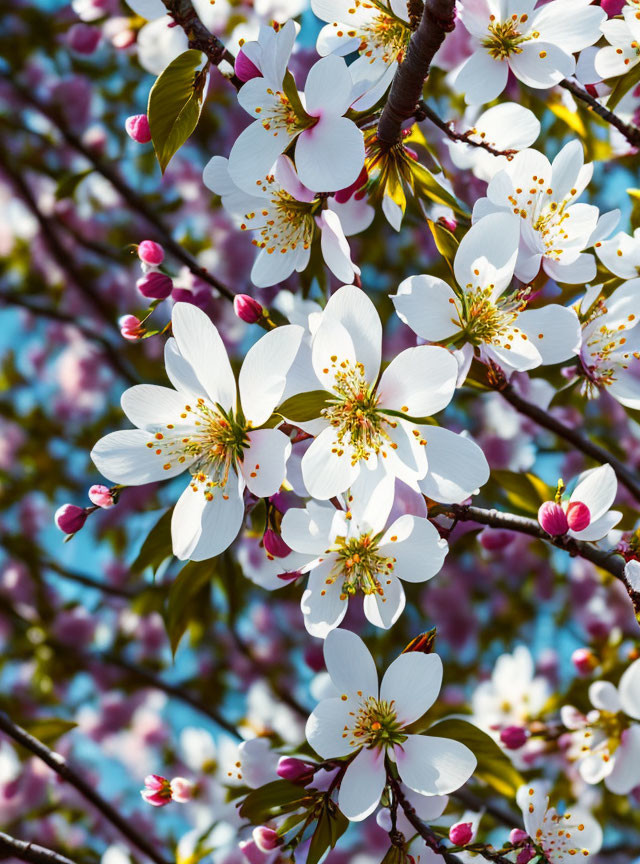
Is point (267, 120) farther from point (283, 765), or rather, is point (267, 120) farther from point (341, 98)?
point (283, 765)

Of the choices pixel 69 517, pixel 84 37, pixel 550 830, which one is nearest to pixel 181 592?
pixel 69 517

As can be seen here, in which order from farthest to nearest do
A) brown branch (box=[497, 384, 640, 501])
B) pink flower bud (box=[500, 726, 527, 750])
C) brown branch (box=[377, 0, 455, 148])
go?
pink flower bud (box=[500, 726, 527, 750]) → brown branch (box=[497, 384, 640, 501]) → brown branch (box=[377, 0, 455, 148])

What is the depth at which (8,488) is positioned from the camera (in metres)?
2.99

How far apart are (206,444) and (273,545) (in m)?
0.13

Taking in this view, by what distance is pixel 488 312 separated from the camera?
89cm

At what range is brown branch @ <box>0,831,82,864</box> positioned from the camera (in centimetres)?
89

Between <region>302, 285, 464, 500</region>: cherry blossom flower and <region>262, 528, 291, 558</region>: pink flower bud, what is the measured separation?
0.33 feet

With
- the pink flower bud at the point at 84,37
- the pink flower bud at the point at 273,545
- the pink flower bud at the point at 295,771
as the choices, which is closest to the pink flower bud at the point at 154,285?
the pink flower bud at the point at 273,545

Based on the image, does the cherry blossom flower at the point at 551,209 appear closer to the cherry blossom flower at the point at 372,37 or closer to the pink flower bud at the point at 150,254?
the cherry blossom flower at the point at 372,37

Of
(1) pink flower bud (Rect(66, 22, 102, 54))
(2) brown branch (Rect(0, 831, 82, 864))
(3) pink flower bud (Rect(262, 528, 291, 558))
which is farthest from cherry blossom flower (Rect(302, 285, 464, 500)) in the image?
(1) pink flower bud (Rect(66, 22, 102, 54))

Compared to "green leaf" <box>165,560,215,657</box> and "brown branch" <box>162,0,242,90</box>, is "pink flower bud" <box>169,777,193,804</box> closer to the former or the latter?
"green leaf" <box>165,560,215,657</box>

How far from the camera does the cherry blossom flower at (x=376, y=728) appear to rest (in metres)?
0.83

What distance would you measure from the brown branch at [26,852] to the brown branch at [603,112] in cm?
111

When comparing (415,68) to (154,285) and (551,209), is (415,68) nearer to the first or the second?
(551,209)
